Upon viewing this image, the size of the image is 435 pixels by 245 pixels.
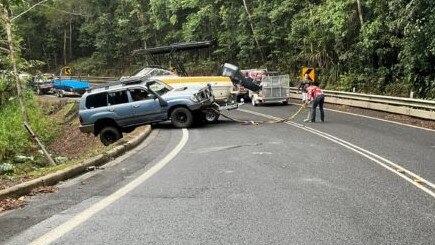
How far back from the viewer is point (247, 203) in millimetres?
7066

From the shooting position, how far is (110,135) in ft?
60.2

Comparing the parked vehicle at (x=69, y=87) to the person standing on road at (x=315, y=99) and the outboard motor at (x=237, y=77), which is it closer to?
the outboard motor at (x=237, y=77)

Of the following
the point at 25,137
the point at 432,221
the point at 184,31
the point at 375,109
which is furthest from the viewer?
the point at 184,31

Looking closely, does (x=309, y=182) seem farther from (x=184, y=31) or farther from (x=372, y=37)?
(x=184, y=31)

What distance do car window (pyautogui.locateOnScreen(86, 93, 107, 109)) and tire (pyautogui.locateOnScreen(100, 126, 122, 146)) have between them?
0.88 metres

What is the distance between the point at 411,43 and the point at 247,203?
18.4m

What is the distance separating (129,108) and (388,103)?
39.7 ft

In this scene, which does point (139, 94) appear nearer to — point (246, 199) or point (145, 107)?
point (145, 107)

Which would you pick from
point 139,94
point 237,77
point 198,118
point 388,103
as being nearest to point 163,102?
point 139,94

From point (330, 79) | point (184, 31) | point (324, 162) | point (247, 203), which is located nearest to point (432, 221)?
point (247, 203)

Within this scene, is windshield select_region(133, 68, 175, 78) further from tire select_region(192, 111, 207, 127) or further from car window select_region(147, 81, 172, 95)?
tire select_region(192, 111, 207, 127)

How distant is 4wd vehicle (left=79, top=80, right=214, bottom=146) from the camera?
18000 millimetres

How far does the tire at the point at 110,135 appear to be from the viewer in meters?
18.0

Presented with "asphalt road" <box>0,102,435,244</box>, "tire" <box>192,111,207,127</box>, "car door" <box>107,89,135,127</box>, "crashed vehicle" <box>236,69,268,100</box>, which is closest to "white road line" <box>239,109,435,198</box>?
"asphalt road" <box>0,102,435,244</box>
